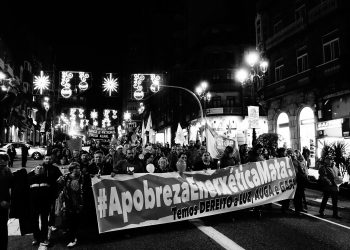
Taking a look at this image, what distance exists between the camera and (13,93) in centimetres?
3650

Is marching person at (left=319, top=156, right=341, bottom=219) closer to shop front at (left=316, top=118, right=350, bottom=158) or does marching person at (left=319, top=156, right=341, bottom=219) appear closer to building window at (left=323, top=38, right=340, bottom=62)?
shop front at (left=316, top=118, right=350, bottom=158)

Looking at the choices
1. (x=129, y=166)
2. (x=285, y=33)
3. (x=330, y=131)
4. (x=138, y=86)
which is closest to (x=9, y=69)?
(x=138, y=86)

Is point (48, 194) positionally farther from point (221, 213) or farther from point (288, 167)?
point (288, 167)

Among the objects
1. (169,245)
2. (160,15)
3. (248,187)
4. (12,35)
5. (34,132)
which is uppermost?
(160,15)

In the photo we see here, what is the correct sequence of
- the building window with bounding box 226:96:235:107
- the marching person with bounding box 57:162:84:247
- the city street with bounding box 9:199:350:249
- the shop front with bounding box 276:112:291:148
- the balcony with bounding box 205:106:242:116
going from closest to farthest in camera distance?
the city street with bounding box 9:199:350:249, the marching person with bounding box 57:162:84:247, the shop front with bounding box 276:112:291:148, the balcony with bounding box 205:106:242:116, the building window with bounding box 226:96:235:107

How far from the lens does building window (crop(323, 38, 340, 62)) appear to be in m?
20.5

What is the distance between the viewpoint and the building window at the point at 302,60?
2362cm

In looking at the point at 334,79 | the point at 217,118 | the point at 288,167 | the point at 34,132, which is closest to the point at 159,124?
the point at 34,132

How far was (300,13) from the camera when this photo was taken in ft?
78.6

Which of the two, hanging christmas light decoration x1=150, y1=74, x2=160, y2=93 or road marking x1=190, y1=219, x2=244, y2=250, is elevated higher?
hanging christmas light decoration x1=150, y1=74, x2=160, y2=93

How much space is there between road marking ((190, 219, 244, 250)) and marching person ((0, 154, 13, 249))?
12.3 feet

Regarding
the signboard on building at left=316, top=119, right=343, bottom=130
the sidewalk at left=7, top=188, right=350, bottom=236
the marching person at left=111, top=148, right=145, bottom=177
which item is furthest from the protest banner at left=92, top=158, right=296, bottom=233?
the signboard on building at left=316, top=119, right=343, bottom=130

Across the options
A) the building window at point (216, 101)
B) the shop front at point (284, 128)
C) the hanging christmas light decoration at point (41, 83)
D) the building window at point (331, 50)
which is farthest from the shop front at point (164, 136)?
the building window at point (331, 50)

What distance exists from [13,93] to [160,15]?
5136cm
